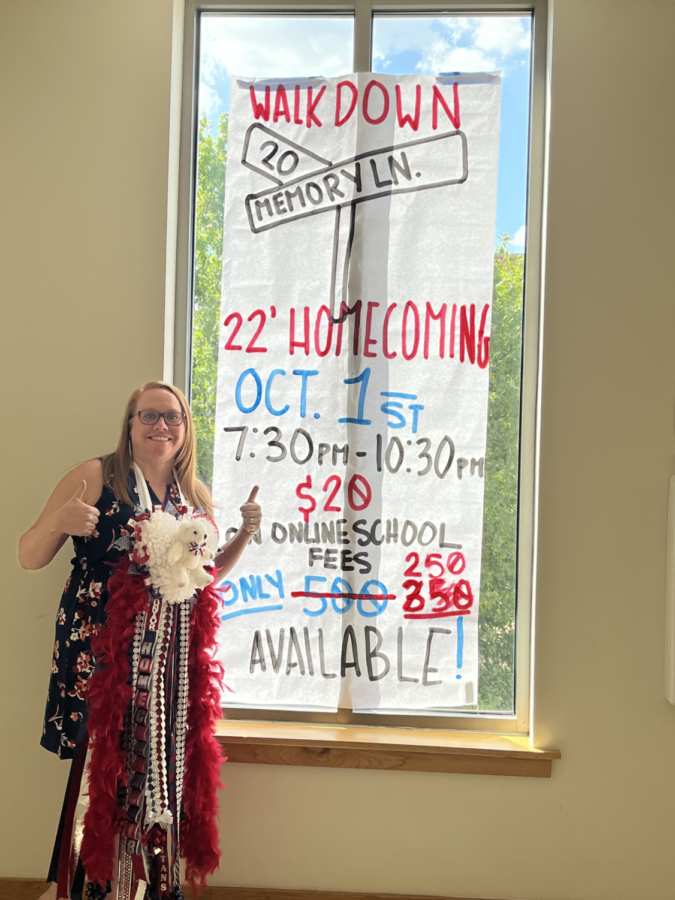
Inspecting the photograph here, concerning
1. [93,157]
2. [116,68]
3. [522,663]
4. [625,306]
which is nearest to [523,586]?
[522,663]

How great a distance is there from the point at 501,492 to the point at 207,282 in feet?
3.69

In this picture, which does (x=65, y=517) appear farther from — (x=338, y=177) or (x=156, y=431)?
(x=338, y=177)

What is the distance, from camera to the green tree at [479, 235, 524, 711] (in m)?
2.08

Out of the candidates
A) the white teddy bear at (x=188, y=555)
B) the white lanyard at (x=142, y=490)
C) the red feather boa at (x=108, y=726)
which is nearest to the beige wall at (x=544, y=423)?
the white lanyard at (x=142, y=490)

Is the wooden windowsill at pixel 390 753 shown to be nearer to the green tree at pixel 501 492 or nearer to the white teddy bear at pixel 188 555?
the green tree at pixel 501 492

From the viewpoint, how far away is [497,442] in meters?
2.10

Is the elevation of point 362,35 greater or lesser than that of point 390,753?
greater

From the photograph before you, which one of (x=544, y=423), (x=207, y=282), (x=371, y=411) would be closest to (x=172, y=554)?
(x=371, y=411)

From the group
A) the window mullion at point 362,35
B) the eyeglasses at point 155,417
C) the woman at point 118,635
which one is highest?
the window mullion at point 362,35

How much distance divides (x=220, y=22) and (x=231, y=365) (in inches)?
42.9

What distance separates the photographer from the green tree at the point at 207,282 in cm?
214

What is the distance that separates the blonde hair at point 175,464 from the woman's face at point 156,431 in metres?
0.01

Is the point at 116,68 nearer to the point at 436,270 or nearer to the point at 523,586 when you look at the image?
the point at 436,270

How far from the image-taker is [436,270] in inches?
82.4
